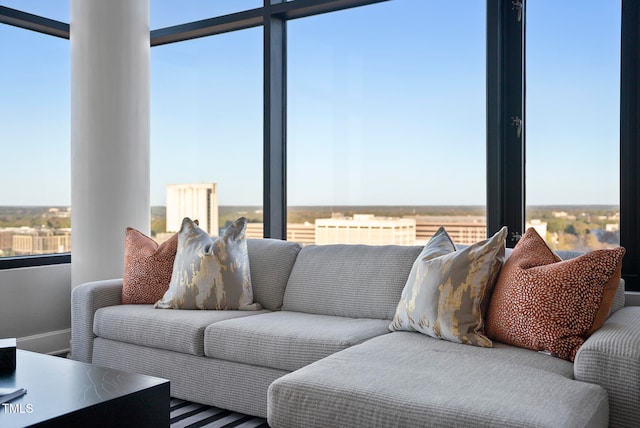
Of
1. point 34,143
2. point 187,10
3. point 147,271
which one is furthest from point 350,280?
point 187,10

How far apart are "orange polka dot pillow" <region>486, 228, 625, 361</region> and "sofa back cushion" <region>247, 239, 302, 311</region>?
4.51 feet

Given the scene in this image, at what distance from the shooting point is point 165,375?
322cm

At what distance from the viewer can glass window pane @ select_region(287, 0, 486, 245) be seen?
3908mm

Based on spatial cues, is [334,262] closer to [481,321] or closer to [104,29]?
[481,321]

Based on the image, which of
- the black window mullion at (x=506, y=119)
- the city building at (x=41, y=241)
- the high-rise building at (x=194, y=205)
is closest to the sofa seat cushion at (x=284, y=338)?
the black window mullion at (x=506, y=119)

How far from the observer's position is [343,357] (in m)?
2.35

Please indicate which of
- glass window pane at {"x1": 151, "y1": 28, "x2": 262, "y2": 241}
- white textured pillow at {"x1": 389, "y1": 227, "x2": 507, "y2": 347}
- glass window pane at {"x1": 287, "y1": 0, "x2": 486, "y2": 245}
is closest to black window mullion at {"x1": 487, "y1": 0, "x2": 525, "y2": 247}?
glass window pane at {"x1": 287, "y1": 0, "x2": 486, "y2": 245}

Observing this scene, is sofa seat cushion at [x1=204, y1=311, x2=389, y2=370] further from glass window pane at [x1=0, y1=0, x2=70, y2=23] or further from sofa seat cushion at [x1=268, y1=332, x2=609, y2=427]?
glass window pane at [x1=0, y1=0, x2=70, y2=23]

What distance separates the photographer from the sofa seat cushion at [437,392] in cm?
179

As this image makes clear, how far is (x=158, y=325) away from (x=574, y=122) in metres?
2.33

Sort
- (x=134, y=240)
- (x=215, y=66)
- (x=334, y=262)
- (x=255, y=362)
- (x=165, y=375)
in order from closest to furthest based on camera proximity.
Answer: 1. (x=255, y=362)
2. (x=165, y=375)
3. (x=334, y=262)
4. (x=134, y=240)
5. (x=215, y=66)

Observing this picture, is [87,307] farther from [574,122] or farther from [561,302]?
[574,122]

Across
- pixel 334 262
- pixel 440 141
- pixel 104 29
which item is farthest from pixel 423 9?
pixel 104 29

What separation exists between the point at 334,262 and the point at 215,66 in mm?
2165
